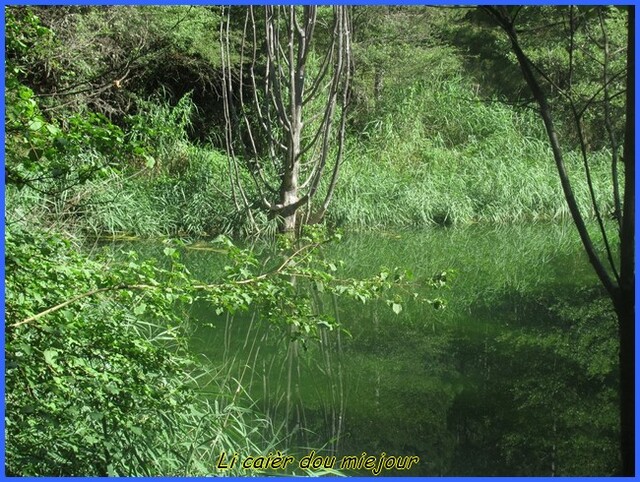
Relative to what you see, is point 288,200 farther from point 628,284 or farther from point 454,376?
point 628,284

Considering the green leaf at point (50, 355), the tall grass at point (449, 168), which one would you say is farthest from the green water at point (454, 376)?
the tall grass at point (449, 168)

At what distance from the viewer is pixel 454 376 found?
15.8 feet

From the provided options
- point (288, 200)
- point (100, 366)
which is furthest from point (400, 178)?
point (100, 366)

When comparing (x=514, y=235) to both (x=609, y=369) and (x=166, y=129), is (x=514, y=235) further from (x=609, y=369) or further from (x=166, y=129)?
(x=166, y=129)

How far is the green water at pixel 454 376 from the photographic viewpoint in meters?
3.87

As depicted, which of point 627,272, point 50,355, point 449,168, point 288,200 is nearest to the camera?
point 627,272

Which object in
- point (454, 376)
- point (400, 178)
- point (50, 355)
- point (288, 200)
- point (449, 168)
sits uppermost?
point (50, 355)

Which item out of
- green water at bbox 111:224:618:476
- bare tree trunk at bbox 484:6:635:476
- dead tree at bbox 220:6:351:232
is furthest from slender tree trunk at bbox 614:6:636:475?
dead tree at bbox 220:6:351:232

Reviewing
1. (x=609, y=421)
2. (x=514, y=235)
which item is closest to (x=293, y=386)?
(x=609, y=421)

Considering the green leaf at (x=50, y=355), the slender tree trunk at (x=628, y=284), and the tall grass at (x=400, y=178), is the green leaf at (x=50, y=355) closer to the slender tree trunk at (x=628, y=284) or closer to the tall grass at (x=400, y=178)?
the slender tree trunk at (x=628, y=284)

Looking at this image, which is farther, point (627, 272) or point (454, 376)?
point (454, 376)

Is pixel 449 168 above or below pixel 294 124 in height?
below

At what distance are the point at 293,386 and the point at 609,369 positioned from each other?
182 centimetres

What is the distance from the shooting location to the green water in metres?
3.87
